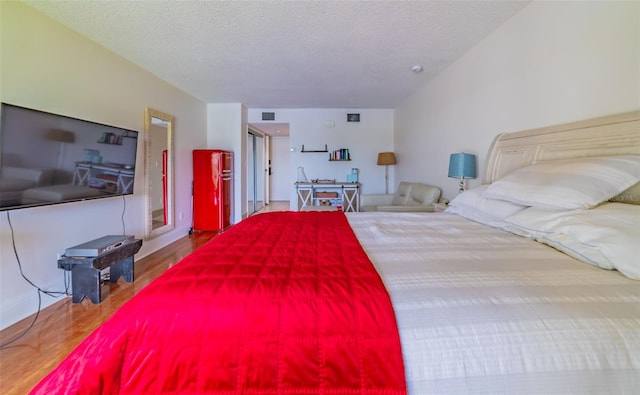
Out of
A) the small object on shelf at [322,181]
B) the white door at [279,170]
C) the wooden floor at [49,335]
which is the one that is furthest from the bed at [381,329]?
the white door at [279,170]

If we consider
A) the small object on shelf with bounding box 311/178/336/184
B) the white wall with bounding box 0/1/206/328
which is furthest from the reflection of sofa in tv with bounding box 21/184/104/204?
the small object on shelf with bounding box 311/178/336/184

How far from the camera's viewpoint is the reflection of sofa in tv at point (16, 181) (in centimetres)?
181

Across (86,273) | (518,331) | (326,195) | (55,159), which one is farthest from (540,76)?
(326,195)

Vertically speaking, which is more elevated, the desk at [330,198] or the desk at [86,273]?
the desk at [330,198]

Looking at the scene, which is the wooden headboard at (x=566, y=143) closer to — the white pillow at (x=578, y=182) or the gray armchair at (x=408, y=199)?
the white pillow at (x=578, y=182)

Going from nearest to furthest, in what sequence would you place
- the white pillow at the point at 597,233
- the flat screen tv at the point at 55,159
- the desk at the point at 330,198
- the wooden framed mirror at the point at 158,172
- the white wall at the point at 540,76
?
the white pillow at the point at 597,233, the white wall at the point at 540,76, the flat screen tv at the point at 55,159, the wooden framed mirror at the point at 158,172, the desk at the point at 330,198

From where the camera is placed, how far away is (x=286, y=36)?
2.60 metres

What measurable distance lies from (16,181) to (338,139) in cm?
493

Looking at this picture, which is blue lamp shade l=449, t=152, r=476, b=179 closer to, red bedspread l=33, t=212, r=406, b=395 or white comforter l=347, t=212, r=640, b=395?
white comforter l=347, t=212, r=640, b=395

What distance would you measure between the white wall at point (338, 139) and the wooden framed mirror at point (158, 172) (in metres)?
2.13

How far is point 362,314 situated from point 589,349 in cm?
62

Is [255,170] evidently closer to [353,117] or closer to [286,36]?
[353,117]

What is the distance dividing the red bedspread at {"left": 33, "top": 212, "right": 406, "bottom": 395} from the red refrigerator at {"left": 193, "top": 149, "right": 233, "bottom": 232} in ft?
13.7

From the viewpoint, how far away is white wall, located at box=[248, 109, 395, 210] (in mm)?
5887
